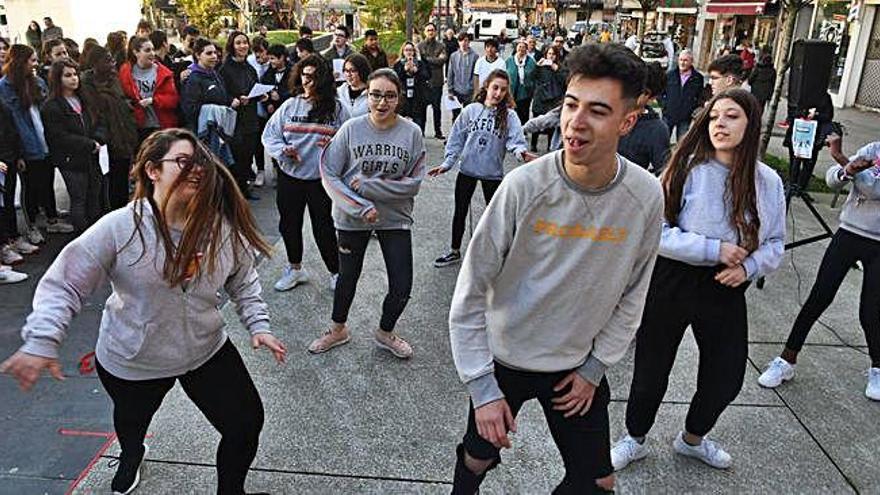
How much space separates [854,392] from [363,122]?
3488 mm

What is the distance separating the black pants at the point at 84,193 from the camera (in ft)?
19.5

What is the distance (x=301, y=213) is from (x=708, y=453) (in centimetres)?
334

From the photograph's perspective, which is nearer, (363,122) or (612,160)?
(612,160)

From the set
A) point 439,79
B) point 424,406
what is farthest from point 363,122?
point 439,79

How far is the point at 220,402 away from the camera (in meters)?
2.51

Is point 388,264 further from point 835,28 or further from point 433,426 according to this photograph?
point 835,28

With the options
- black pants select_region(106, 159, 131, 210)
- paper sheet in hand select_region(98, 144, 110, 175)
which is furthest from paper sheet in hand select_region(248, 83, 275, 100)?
paper sheet in hand select_region(98, 144, 110, 175)

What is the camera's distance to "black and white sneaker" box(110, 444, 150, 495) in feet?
9.34

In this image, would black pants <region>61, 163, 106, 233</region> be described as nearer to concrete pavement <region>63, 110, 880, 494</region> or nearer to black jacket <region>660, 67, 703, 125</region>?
concrete pavement <region>63, 110, 880, 494</region>

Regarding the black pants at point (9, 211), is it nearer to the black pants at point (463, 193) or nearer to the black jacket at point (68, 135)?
the black jacket at point (68, 135)

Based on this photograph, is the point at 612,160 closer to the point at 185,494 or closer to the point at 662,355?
the point at 662,355

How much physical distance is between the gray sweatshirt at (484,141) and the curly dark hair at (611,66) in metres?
3.70

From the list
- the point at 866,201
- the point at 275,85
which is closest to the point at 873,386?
the point at 866,201

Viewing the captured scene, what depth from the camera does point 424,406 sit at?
12.2 feet
